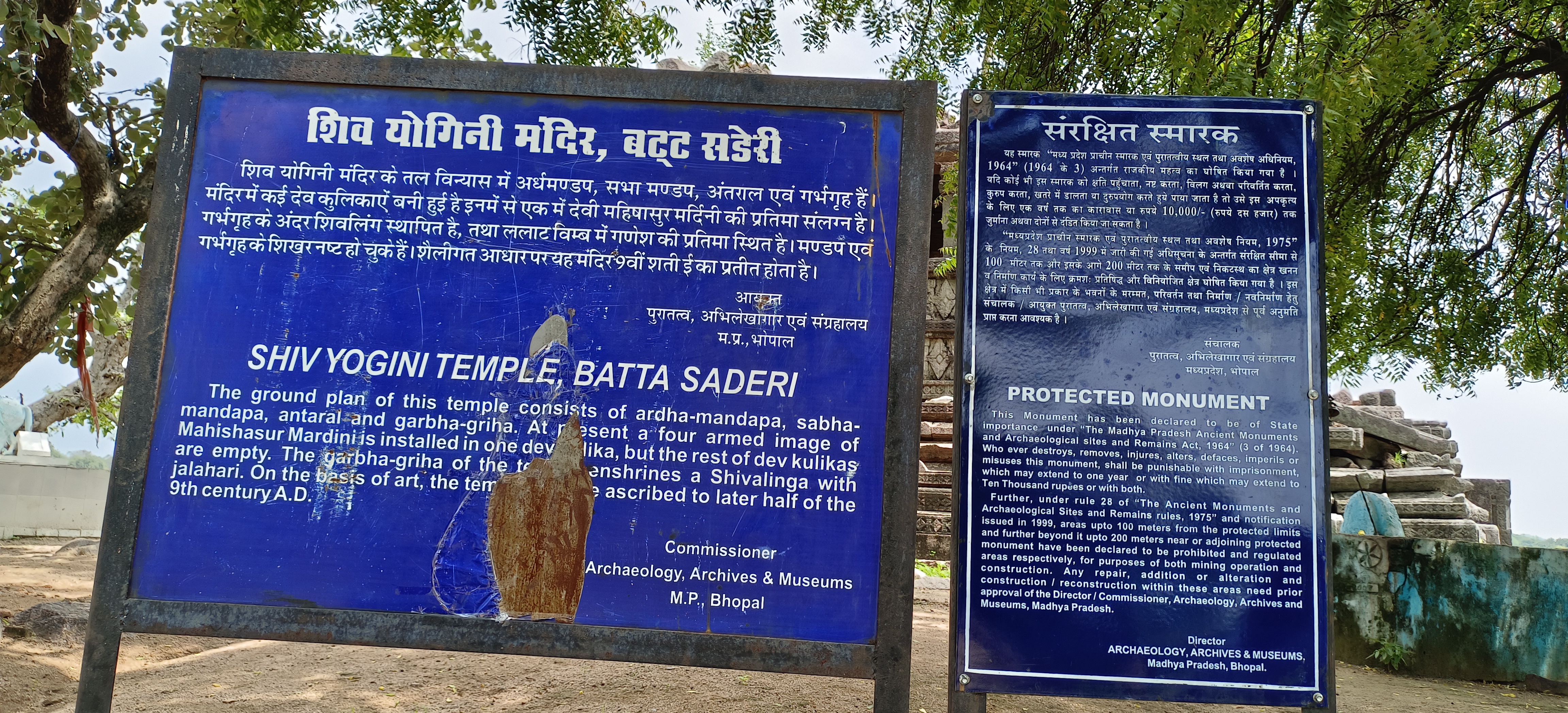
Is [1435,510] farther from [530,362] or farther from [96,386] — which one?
[96,386]

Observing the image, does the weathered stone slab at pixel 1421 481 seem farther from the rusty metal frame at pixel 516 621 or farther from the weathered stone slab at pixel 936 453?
the rusty metal frame at pixel 516 621

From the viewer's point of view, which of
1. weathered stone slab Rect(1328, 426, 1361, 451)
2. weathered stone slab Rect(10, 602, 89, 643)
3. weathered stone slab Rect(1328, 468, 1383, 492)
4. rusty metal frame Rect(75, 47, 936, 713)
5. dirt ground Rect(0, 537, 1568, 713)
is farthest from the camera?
weathered stone slab Rect(1328, 426, 1361, 451)

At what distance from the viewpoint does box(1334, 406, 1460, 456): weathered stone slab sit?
10727 mm

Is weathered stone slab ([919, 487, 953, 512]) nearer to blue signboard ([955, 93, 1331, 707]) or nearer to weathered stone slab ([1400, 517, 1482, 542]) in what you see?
weathered stone slab ([1400, 517, 1482, 542])

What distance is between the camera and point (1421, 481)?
9672 millimetres

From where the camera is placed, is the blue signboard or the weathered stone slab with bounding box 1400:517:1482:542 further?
the weathered stone slab with bounding box 1400:517:1482:542

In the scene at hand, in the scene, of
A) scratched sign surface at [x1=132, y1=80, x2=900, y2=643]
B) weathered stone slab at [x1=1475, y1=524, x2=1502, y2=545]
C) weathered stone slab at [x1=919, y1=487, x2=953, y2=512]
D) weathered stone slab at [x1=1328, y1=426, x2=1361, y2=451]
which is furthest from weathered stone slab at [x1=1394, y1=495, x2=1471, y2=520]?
scratched sign surface at [x1=132, y1=80, x2=900, y2=643]

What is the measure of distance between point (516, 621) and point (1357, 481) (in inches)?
368

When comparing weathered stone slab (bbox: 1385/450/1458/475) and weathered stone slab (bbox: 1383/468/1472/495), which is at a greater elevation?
weathered stone slab (bbox: 1385/450/1458/475)

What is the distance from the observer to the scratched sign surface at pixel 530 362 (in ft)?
9.91

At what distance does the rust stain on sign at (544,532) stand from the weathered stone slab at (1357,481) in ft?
29.1

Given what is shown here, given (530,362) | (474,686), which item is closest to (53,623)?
(474,686)

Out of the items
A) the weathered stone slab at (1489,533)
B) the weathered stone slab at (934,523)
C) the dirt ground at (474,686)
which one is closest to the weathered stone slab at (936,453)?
the weathered stone slab at (934,523)

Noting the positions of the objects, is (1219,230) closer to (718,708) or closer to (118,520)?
(718,708)
